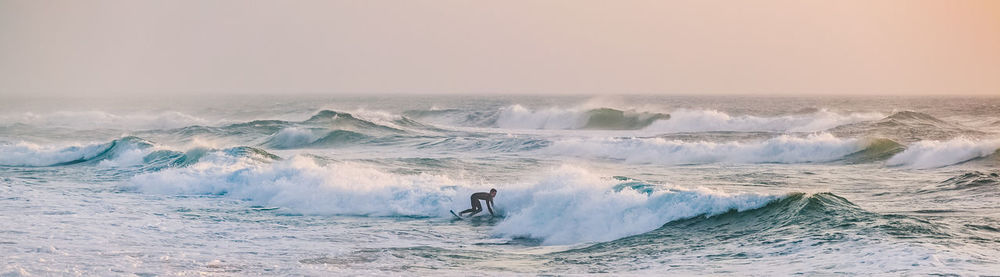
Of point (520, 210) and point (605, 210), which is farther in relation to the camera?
point (520, 210)

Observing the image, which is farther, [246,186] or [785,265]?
[246,186]

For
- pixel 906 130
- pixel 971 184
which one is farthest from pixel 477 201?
pixel 906 130

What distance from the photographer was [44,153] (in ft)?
97.3

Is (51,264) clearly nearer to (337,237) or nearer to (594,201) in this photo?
(337,237)

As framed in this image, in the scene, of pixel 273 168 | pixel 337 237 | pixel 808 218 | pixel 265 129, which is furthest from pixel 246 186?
pixel 265 129

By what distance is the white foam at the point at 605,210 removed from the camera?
14.5 meters

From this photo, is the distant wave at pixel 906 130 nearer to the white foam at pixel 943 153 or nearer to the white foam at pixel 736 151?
the white foam at pixel 736 151

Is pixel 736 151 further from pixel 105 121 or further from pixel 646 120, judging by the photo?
pixel 105 121

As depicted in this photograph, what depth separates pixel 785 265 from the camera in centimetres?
1047

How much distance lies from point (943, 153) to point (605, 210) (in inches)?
558

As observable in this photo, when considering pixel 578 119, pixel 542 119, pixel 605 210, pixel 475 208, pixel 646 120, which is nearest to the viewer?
pixel 605 210

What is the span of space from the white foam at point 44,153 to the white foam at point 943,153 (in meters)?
25.0

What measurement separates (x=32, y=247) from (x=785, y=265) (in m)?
9.64

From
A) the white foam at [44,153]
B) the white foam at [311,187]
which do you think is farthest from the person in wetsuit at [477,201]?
the white foam at [44,153]
